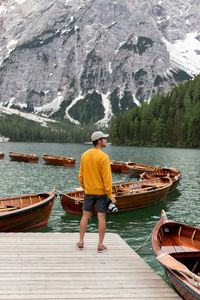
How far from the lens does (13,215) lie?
515 inches

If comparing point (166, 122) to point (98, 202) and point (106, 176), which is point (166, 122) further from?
point (106, 176)

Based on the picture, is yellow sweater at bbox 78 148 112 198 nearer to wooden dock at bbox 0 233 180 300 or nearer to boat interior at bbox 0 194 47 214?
wooden dock at bbox 0 233 180 300

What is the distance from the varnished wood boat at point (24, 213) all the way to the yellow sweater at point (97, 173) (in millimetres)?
6367

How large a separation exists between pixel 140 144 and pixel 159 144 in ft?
38.4

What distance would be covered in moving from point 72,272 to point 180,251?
3.66m

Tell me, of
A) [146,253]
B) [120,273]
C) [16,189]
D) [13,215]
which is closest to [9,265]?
[120,273]

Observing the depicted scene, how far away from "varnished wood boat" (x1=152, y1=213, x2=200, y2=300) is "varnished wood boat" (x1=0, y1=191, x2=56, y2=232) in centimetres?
709

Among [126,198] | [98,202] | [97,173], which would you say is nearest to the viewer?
[97,173]

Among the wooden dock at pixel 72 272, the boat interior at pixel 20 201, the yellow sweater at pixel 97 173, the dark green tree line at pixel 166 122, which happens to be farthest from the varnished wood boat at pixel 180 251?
the dark green tree line at pixel 166 122

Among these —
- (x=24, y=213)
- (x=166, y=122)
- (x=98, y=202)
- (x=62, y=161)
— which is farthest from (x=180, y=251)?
(x=166, y=122)

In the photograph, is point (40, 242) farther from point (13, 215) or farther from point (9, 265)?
point (13, 215)

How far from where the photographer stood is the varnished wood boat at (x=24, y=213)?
42.7ft

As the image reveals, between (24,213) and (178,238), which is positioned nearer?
(178,238)

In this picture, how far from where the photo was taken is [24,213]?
44.8 feet
